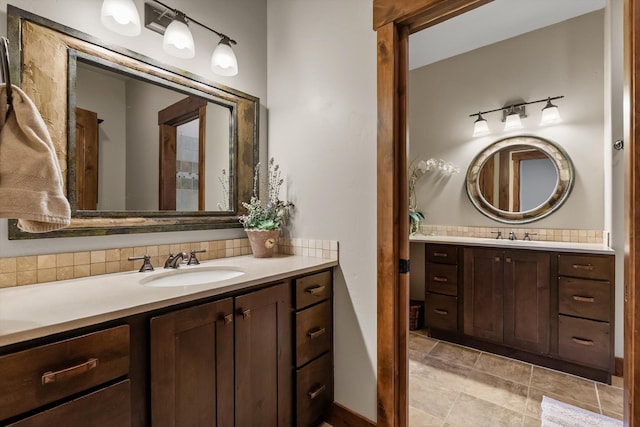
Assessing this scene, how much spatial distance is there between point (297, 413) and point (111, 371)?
0.94 meters

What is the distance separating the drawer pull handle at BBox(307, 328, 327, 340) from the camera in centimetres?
153

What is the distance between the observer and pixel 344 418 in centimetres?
161

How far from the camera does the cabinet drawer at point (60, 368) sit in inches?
27.5

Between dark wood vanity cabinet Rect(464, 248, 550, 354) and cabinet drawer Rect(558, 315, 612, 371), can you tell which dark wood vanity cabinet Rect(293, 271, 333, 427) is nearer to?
dark wood vanity cabinet Rect(464, 248, 550, 354)

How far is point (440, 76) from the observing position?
132 inches

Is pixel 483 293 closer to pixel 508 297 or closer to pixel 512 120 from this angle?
pixel 508 297

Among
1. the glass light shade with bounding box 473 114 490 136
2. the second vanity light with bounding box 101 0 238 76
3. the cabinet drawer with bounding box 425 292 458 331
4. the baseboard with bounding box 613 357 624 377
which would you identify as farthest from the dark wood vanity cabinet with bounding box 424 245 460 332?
the second vanity light with bounding box 101 0 238 76

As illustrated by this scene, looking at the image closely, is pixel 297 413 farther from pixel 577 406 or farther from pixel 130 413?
pixel 577 406

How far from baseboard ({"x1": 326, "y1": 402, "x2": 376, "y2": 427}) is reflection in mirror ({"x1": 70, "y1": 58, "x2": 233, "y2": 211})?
136cm

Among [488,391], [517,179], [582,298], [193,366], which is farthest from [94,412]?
[517,179]

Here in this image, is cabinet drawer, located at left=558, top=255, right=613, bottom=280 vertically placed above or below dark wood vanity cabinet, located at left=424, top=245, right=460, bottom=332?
above

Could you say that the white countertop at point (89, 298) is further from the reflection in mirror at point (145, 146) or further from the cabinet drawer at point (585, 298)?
the cabinet drawer at point (585, 298)

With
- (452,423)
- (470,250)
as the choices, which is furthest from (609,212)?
(452,423)

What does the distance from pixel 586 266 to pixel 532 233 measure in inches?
26.8
